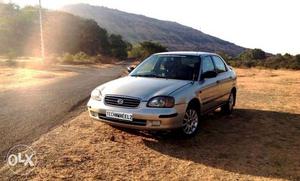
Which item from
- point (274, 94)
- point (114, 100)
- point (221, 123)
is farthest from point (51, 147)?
point (274, 94)

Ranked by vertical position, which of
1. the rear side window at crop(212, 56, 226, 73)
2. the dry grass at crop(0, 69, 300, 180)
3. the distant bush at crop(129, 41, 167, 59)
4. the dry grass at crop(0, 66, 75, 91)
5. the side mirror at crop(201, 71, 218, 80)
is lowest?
the dry grass at crop(0, 69, 300, 180)

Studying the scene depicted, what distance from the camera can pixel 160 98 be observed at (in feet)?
21.9

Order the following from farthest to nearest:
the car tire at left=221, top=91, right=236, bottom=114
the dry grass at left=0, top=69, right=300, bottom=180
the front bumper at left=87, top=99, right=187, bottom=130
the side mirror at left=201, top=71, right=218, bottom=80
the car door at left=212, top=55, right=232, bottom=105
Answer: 1. the car tire at left=221, top=91, right=236, bottom=114
2. the car door at left=212, top=55, right=232, bottom=105
3. the side mirror at left=201, top=71, right=218, bottom=80
4. the front bumper at left=87, top=99, right=187, bottom=130
5. the dry grass at left=0, top=69, right=300, bottom=180

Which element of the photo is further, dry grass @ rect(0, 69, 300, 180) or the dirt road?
the dirt road

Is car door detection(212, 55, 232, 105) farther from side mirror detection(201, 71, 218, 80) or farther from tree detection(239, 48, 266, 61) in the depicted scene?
tree detection(239, 48, 266, 61)

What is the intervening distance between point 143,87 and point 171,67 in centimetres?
131

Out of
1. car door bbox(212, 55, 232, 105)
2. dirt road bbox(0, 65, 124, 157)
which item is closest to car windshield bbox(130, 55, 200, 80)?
car door bbox(212, 55, 232, 105)

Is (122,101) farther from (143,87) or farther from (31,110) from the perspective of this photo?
(31,110)

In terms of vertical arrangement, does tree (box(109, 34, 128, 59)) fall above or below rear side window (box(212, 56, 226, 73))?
above

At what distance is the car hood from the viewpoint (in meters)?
6.77

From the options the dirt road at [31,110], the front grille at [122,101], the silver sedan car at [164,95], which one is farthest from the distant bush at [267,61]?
the front grille at [122,101]

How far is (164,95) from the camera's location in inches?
263

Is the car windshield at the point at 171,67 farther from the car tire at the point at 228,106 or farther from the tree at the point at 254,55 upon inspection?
the tree at the point at 254,55

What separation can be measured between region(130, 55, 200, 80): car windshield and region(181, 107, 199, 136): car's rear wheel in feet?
2.53
